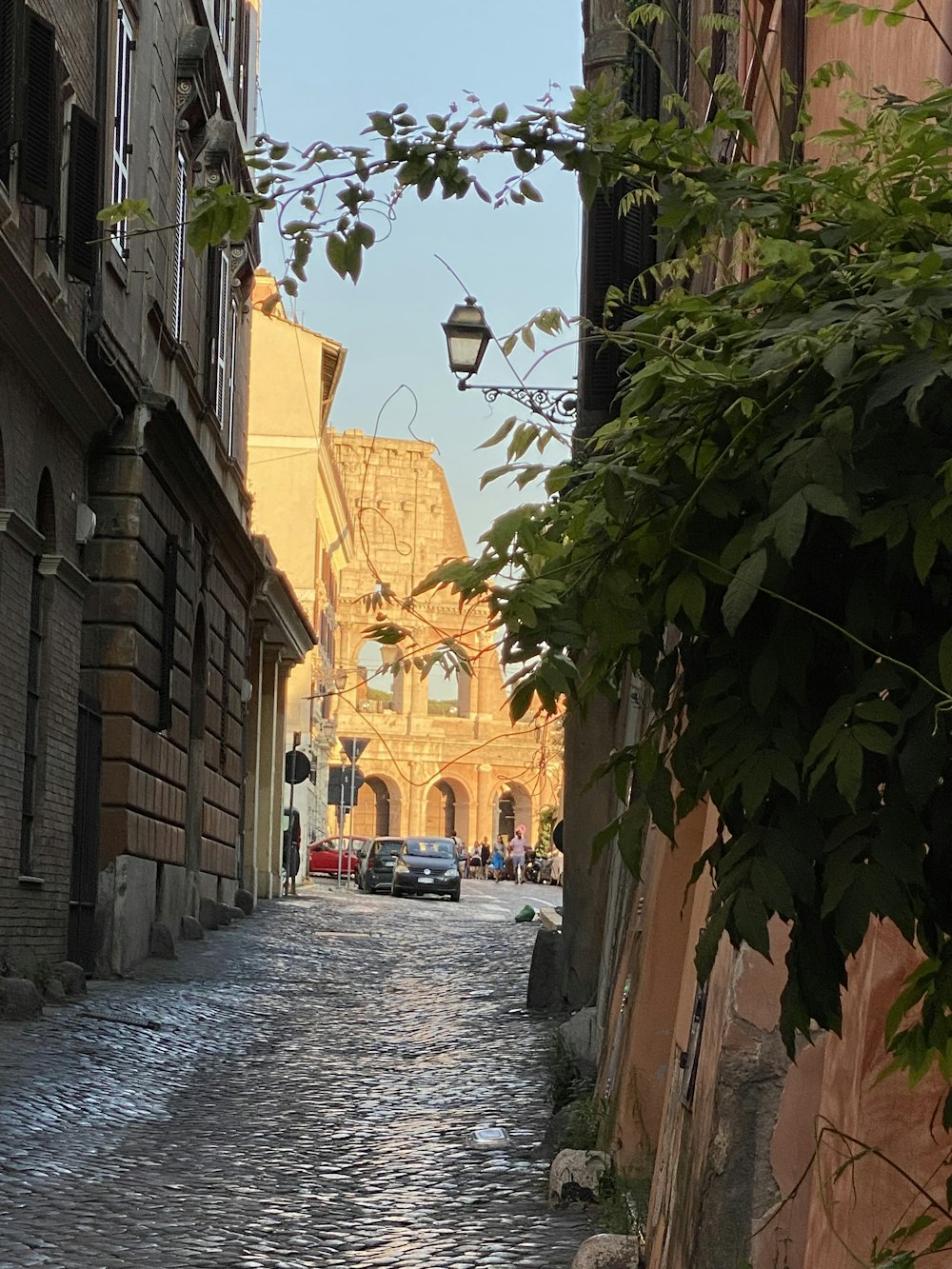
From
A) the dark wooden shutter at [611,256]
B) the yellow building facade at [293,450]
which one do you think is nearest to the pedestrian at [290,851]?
the yellow building facade at [293,450]

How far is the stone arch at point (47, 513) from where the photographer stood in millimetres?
14984

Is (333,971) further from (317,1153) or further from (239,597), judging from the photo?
(317,1153)

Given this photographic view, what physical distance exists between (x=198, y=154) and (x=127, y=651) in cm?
712

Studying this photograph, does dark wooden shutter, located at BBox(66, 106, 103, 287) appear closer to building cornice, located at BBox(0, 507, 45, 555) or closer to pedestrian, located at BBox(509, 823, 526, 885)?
building cornice, located at BBox(0, 507, 45, 555)

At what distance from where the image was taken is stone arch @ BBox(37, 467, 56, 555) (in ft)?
49.2

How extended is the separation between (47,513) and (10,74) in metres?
3.49

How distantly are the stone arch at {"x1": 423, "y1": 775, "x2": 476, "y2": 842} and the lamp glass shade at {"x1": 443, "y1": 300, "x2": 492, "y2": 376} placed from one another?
235 feet

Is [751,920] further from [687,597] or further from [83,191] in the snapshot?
[83,191]

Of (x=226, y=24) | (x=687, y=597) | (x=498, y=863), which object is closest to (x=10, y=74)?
(x=687, y=597)

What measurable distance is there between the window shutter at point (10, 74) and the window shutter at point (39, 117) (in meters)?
0.12

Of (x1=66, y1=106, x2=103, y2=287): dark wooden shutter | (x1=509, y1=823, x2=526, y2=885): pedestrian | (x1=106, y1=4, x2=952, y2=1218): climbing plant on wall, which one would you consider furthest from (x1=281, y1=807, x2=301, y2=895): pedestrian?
(x1=106, y1=4, x2=952, y2=1218): climbing plant on wall

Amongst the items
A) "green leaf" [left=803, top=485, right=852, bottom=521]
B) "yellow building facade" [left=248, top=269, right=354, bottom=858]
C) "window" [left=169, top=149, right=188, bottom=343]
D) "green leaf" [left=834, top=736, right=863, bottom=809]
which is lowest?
"green leaf" [left=834, top=736, right=863, bottom=809]

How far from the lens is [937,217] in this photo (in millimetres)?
3129

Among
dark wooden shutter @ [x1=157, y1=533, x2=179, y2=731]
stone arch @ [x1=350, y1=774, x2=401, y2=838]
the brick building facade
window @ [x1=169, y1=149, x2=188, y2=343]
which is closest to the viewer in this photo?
the brick building facade
